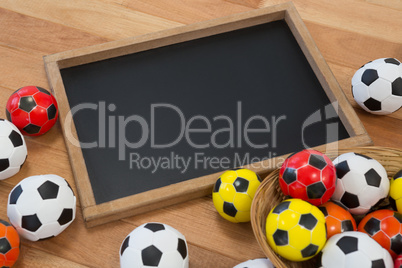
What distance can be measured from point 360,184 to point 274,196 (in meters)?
0.28

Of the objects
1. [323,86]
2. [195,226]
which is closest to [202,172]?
[195,226]

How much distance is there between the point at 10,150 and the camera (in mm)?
1558

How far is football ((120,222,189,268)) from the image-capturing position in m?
1.36

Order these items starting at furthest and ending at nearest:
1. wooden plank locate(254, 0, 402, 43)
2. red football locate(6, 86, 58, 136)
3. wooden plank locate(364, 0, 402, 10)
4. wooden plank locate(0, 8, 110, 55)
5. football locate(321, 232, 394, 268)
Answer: wooden plank locate(364, 0, 402, 10) → wooden plank locate(254, 0, 402, 43) → wooden plank locate(0, 8, 110, 55) → red football locate(6, 86, 58, 136) → football locate(321, 232, 394, 268)

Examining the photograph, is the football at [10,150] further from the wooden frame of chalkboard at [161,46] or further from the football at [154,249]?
the football at [154,249]

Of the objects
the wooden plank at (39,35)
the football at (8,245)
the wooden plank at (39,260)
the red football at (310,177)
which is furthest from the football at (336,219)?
the wooden plank at (39,35)

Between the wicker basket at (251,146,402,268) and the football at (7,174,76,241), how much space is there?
0.65 meters

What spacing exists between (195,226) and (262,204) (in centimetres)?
33

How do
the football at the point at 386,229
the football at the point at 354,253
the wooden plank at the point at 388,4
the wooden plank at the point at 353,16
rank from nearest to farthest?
the football at the point at 354,253
the football at the point at 386,229
the wooden plank at the point at 353,16
the wooden plank at the point at 388,4

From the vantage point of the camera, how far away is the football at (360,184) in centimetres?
142

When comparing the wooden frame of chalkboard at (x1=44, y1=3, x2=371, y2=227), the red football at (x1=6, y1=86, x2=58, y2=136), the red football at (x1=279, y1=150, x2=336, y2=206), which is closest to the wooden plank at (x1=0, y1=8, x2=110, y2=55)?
the wooden frame of chalkboard at (x1=44, y1=3, x2=371, y2=227)

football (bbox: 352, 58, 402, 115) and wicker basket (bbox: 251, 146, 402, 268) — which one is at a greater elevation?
football (bbox: 352, 58, 402, 115)

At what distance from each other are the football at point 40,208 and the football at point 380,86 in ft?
4.01

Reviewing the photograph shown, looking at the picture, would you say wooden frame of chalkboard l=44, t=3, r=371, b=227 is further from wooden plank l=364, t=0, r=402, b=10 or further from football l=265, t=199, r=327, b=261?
wooden plank l=364, t=0, r=402, b=10
